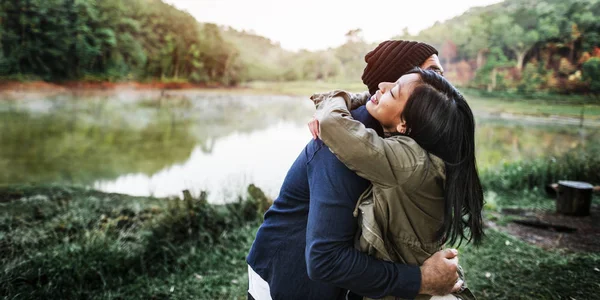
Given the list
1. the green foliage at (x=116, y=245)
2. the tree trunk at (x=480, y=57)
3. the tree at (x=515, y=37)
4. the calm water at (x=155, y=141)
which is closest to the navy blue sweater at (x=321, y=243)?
Result: the green foliage at (x=116, y=245)

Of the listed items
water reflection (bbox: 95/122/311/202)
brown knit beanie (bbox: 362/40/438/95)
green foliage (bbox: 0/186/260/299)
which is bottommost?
green foliage (bbox: 0/186/260/299)

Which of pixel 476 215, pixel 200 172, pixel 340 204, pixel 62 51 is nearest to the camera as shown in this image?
pixel 340 204

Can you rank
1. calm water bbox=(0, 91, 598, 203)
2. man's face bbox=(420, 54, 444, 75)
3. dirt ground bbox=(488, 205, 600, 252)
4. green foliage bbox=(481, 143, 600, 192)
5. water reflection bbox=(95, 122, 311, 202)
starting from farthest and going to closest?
green foliage bbox=(481, 143, 600, 192), water reflection bbox=(95, 122, 311, 202), calm water bbox=(0, 91, 598, 203), dirt ground bbox=(488, 205, 600, 252), man's face bbox=(420, 54, 444, 75)

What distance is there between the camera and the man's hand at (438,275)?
3.73ft

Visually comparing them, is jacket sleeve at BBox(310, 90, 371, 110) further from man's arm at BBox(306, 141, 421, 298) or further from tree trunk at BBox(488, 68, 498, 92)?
tree trunk at BBox(488, 68, 498, 92)

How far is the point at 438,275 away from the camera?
1147 mm

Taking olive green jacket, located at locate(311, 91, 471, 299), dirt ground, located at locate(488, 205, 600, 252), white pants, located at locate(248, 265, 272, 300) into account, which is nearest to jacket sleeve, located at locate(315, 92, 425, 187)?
olive green jacket, located at locate(311, 91, 471, 299)

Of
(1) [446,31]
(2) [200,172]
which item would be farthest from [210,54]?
(1) [446,31]

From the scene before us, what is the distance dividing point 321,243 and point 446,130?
415 mm

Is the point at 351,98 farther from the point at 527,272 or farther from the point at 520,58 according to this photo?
the point at 520,58

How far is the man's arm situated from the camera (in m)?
1.05

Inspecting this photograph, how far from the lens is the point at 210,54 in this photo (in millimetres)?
6730

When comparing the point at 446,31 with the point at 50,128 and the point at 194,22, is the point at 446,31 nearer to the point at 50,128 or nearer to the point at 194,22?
the point at 194,22

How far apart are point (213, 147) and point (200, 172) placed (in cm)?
49
